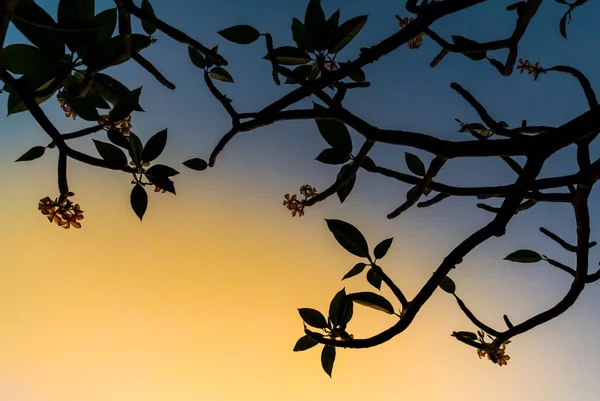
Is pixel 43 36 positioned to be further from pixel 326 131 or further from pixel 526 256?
pixel 526 256

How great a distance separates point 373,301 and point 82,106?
33.6 inches

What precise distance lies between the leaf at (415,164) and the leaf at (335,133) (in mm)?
307

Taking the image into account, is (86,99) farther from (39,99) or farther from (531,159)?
(531,159)

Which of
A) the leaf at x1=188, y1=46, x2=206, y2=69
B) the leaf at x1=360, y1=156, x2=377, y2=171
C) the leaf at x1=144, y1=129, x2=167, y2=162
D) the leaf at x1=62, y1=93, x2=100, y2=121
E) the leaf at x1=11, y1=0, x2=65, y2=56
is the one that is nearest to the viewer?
the leaf at x1=11, y1=0, x2=65, y2=56

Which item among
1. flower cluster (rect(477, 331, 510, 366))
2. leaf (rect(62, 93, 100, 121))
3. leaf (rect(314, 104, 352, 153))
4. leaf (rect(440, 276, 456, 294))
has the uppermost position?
leaf (rect(62, 93, 100, 121))

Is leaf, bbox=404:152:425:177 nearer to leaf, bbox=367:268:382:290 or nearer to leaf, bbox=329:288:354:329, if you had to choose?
leaf, bbox=367:268:382:290

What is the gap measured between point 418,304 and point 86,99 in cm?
90

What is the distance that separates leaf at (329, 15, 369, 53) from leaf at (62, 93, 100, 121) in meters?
0.67

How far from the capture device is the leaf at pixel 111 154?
41.7 inches

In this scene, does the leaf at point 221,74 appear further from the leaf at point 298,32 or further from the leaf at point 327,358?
the leaf at point 327,358

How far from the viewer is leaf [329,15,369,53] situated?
1.25m

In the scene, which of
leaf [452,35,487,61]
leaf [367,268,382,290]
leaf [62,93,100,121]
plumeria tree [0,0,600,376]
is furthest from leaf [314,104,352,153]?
leaf [62,93,100,121]

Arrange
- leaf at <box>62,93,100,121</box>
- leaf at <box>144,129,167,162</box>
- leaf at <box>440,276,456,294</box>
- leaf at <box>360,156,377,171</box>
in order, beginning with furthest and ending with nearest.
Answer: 1. leaf at <box>440,276,456,294</box>
2. leaf at <box>360,156,377,171</box>
3. leaf at <box>144,129,167,162</box>
4. leaf at <box>62,93,100,121</box>

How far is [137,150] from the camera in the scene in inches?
44.8
